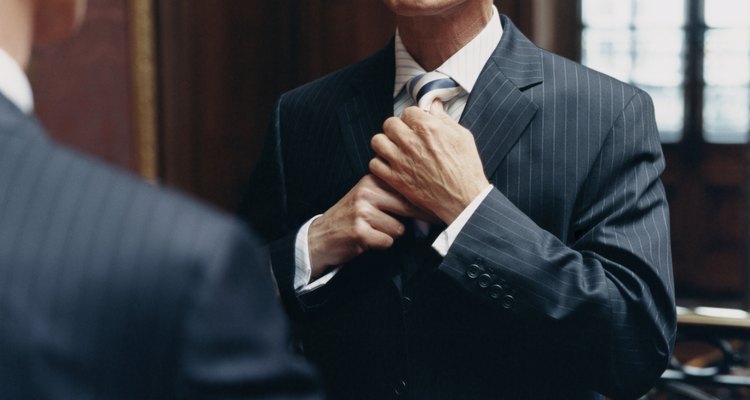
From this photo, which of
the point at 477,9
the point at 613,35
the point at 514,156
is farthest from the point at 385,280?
the point at 613,35

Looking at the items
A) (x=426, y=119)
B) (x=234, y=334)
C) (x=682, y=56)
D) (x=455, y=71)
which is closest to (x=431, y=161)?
(x=426, y=119)

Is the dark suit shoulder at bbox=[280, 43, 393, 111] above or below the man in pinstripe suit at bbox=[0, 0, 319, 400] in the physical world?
below

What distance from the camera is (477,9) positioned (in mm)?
1622

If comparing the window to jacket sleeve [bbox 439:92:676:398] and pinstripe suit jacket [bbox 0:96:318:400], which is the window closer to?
jacket sleeve [bbox 439:92:676:398]

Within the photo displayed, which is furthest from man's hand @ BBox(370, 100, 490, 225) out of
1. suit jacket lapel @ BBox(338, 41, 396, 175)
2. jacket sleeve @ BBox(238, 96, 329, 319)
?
jacket sleeve @ BBox(238, 96, 329, 319)

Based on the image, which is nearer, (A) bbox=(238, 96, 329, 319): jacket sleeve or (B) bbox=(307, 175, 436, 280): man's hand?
(B) bbox=(307, 175, 436, 280): man's hand

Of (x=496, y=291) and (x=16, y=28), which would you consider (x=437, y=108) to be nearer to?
A: (x=496, y=291)

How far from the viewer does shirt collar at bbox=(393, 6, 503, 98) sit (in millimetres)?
1627

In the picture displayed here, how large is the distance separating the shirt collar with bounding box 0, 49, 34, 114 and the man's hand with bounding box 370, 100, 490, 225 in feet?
2.46

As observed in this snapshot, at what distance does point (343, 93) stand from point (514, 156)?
0.36 m

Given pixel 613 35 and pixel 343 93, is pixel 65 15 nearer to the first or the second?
pixel 343 93

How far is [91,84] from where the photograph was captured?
3836 millimetres

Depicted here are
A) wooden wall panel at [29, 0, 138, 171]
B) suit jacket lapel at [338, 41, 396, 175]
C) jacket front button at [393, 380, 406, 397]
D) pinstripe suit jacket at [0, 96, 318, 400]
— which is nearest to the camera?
pinstripe suit jacket at [0, 96, 318, 400]

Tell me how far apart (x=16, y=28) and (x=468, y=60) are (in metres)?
0.90
